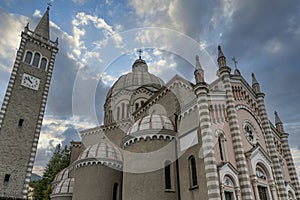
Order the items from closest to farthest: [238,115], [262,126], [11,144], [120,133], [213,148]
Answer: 1. [213,148]
2. [238,115]
3. [11,144]
4. [262,126]
5. [120,133]

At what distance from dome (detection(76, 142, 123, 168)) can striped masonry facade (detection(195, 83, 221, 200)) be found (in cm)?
762

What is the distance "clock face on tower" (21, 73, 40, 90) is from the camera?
19445mm

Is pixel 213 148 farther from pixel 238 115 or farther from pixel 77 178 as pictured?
pixel 77 178

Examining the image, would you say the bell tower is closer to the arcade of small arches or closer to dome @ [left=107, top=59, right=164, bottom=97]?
the arcade of small arches

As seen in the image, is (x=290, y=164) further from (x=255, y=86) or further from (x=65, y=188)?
(x=65, y=188)

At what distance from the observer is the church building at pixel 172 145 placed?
12.9 meters

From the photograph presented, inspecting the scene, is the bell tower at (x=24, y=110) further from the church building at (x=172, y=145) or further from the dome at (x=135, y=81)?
the dome at (x=135, y=81)

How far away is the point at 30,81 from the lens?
19.9 m

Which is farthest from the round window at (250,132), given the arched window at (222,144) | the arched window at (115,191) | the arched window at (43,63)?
the arched window at (43,63)

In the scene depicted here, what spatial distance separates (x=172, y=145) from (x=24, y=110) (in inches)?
471

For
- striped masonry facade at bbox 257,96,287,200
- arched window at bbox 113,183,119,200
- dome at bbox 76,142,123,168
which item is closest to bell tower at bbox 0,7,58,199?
dome at bbox 76,142,123,168

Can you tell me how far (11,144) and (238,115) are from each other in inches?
627

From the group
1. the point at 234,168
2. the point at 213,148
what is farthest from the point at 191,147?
the point at 234,168

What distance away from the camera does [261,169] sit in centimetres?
1502
